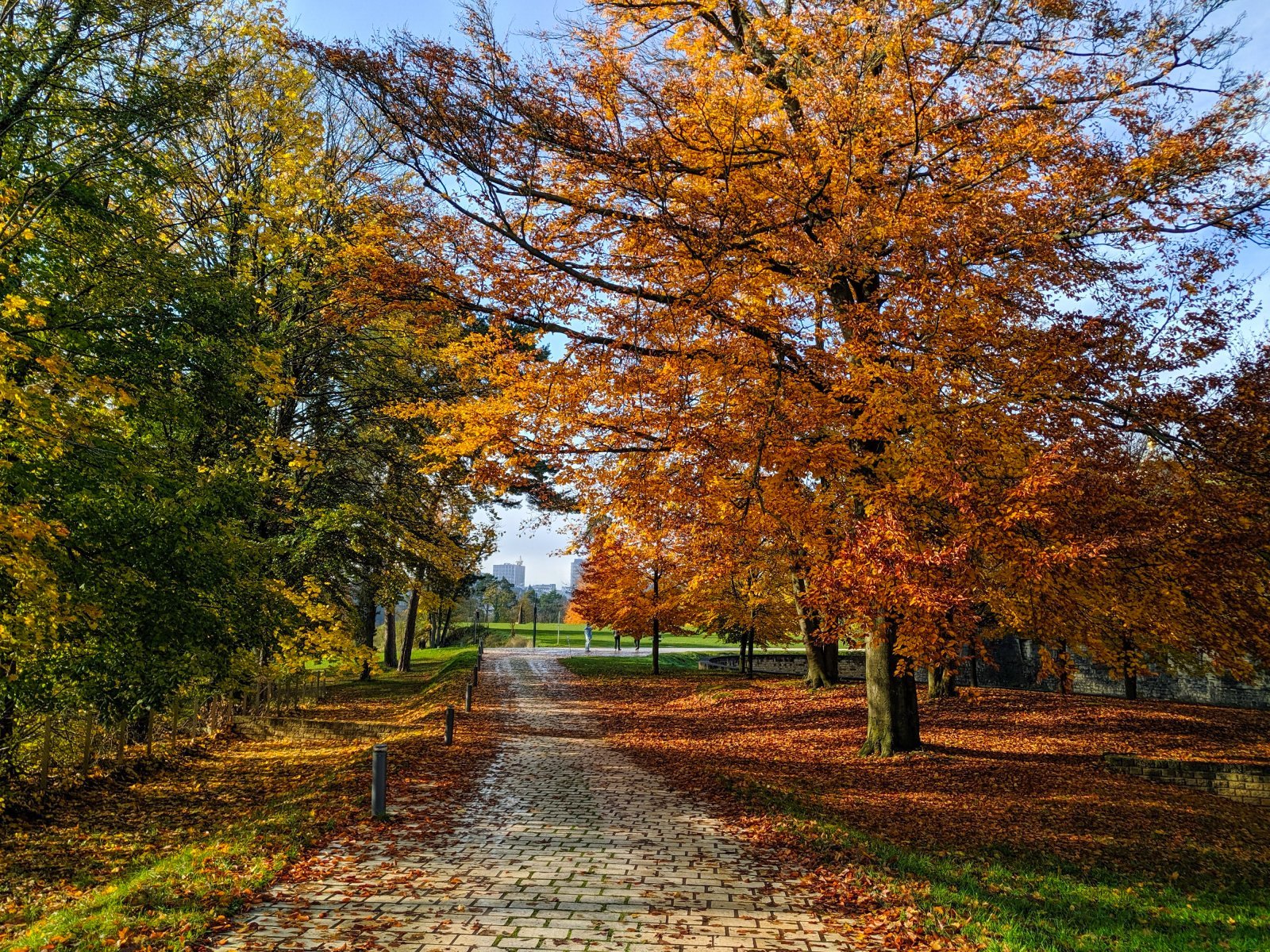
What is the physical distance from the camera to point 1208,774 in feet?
37.6

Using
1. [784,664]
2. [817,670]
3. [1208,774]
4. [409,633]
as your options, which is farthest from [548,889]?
[784,664]

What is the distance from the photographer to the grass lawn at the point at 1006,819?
5816mm

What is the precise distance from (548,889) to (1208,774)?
10.9m

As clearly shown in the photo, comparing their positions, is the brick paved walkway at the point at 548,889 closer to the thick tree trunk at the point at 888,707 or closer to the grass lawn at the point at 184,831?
the grass lawn at the point at 184,831

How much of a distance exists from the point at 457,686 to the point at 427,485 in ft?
25.8

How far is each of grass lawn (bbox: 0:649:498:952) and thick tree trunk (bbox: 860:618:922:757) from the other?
6611 mm

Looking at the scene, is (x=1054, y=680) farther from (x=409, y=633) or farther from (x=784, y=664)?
(x=409, y=633)

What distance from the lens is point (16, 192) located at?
8156mm

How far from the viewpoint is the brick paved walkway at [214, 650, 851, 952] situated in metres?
5.26

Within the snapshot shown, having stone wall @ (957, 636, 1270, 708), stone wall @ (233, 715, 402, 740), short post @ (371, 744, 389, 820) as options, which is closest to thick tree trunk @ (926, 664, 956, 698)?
stone wall @ (957, 636, 1270, 708)

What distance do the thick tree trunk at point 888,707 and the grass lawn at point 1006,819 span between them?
15.3 inches

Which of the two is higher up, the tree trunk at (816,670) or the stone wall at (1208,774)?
the tree trunk at (816,670)

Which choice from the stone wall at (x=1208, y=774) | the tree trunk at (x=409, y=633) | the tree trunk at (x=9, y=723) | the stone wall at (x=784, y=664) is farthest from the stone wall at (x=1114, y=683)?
the tree trunk at (x=409, y=633)

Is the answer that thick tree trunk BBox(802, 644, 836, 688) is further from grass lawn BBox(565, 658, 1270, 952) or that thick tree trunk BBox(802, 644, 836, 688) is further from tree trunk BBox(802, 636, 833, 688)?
grass lawn BBox(565, 658, 1270, 952)
